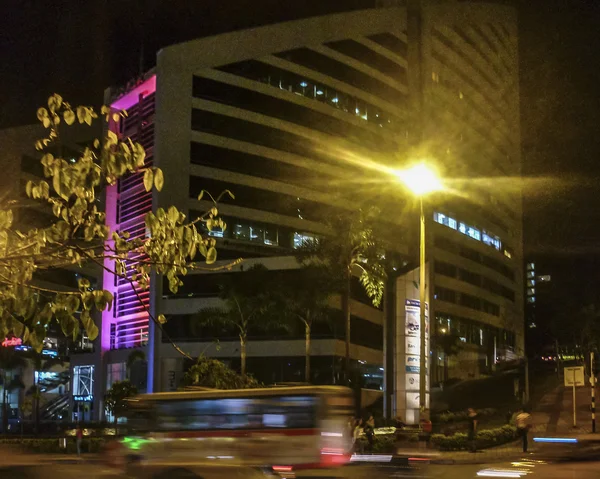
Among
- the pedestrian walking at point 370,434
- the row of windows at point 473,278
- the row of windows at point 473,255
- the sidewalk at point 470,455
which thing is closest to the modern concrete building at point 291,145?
the row of windows at point 473,255

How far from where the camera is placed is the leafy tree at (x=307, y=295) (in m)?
42.4

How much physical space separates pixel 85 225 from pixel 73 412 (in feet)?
207

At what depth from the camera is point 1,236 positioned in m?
5.37

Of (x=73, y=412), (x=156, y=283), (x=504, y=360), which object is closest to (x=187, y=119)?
(x=156, y=283)

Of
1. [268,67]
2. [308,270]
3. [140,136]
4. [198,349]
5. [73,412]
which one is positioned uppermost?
[268,67]

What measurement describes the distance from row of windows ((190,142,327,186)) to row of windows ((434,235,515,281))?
20138mm

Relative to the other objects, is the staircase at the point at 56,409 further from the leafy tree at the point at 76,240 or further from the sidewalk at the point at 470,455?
the leafy tree at the point at 76,240

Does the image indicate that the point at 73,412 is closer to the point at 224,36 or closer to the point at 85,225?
the point at 224,36

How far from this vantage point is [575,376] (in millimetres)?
27906

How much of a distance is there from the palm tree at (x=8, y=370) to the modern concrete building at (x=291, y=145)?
9.33m

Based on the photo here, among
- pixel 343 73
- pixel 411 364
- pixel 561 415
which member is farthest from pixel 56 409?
pixel 561 415

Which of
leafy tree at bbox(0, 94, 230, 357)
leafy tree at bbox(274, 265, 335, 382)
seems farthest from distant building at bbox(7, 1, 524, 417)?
leafy tree at bbox(0, 94, 230, 357)

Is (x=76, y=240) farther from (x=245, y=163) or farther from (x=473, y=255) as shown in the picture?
(x=473, y=255)

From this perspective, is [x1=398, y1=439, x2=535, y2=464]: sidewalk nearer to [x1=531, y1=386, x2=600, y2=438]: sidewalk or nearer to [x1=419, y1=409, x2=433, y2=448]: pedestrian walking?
[x1=419, y1=409, x2=433, y2=448]: pedestrian walking
